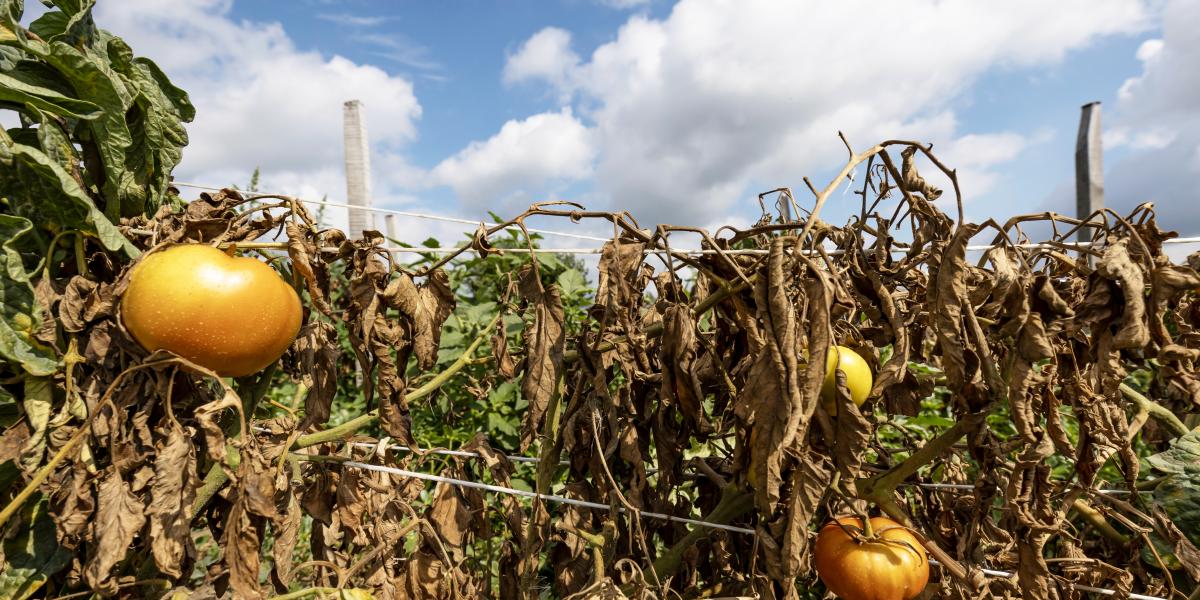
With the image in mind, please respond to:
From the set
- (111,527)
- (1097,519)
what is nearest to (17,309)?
(111,527)

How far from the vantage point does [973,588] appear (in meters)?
1.18

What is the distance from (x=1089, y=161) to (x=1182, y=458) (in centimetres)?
282

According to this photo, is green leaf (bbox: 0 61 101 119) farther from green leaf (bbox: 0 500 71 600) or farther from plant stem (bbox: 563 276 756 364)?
plant stem (bbox: 563 276 756 364)

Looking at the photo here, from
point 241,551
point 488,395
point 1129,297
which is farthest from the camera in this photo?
point 488,395

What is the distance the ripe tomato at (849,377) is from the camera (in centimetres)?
111

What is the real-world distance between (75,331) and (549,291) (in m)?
0.80

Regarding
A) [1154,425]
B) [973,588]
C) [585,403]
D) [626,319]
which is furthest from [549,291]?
[1154,425]

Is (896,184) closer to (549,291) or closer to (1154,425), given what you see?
(549,291)

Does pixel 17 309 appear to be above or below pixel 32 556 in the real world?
above

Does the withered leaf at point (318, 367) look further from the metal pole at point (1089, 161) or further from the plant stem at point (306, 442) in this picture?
the metal pole at point (1089, 161)

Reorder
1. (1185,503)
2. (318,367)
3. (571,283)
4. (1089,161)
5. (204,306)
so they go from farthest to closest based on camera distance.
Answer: (1089,161) < (571,283) < (1185,503) < (318,367) < (204,306)

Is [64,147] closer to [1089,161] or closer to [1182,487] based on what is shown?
[1182,487]

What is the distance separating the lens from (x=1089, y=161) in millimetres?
3645

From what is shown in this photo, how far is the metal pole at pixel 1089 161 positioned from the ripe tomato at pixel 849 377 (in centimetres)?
325
